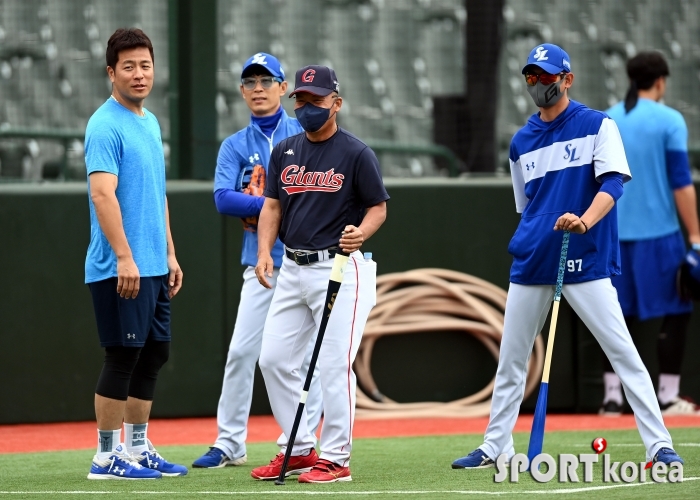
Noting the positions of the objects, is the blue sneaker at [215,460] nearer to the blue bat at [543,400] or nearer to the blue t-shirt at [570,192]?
the blue bat at [543,400]

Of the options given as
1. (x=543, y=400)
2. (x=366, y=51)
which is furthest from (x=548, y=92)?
(x=366, y=51)

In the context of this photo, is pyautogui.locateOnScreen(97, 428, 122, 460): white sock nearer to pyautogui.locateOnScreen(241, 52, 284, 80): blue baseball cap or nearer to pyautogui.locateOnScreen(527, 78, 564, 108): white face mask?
pyautogui.locateOnScreen(241, 52, 284, 80): blue baseball cap

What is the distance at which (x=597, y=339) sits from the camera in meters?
5.21

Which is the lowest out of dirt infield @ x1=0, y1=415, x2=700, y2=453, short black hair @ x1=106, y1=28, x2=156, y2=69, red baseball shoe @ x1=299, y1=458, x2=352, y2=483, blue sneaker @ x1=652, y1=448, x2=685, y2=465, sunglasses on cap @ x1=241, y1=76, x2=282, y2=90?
dirt infield @ x1=0, y1=415, x2=700, y2=453

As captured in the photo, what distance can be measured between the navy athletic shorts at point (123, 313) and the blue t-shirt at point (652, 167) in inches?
158

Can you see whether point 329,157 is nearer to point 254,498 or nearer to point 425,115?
point 254,498

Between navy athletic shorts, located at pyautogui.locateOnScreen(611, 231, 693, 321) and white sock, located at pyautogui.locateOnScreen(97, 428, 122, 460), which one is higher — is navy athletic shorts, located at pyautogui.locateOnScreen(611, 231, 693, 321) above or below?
above

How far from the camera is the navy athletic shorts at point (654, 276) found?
817cm

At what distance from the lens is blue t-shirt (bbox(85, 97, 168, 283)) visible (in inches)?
202

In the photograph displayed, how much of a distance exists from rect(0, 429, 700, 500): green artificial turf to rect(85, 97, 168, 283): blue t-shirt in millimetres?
926

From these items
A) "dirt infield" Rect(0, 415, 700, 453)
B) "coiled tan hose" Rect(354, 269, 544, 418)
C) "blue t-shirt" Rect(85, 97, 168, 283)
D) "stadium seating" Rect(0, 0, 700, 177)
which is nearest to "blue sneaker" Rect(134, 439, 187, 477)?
"blue t-shirt" Rect(85, 97, 168, 283)

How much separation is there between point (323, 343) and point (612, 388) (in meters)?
3.66

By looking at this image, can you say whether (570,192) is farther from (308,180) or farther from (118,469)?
(118,469)

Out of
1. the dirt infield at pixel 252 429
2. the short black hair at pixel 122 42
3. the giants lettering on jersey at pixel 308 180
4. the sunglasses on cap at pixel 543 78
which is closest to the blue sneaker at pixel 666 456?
the sunglasses on cap at pixel 543 78
